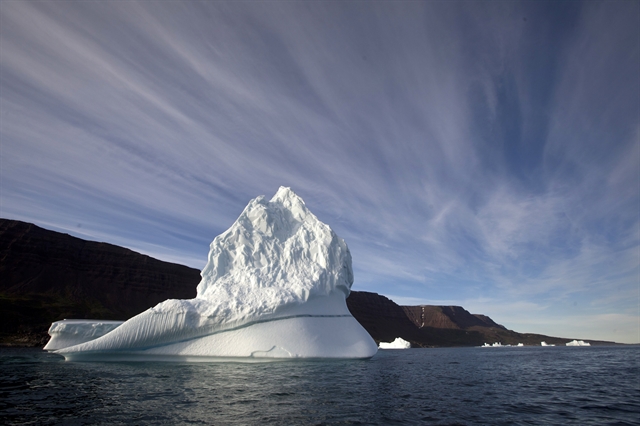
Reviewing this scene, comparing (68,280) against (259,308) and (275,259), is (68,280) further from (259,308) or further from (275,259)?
(259,308)

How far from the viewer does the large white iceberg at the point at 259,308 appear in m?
18.1

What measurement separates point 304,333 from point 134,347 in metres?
9.14

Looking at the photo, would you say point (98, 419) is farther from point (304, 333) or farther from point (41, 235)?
point (41, 235)

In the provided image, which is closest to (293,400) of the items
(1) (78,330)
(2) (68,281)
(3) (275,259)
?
(3) (275,259)

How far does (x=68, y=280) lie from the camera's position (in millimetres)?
84812

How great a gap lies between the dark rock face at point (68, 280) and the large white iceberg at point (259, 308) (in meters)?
51.6

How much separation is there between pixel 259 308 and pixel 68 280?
293 ft

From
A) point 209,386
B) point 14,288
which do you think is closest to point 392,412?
point 209,386

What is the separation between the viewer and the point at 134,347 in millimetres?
17641

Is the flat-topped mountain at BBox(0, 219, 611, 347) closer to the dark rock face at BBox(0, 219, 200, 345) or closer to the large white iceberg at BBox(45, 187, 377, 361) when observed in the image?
the dark rock face at BBox(0, 219, 200, 345)

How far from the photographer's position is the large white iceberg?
18094 mm

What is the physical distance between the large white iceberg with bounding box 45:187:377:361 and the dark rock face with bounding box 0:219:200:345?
169ft

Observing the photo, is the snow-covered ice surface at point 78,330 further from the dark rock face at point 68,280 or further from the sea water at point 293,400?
the dark rock face at point 68,280

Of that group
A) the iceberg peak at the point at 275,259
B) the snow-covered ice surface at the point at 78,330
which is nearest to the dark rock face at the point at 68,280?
the snow-covered ice surface at the point at 78,330
